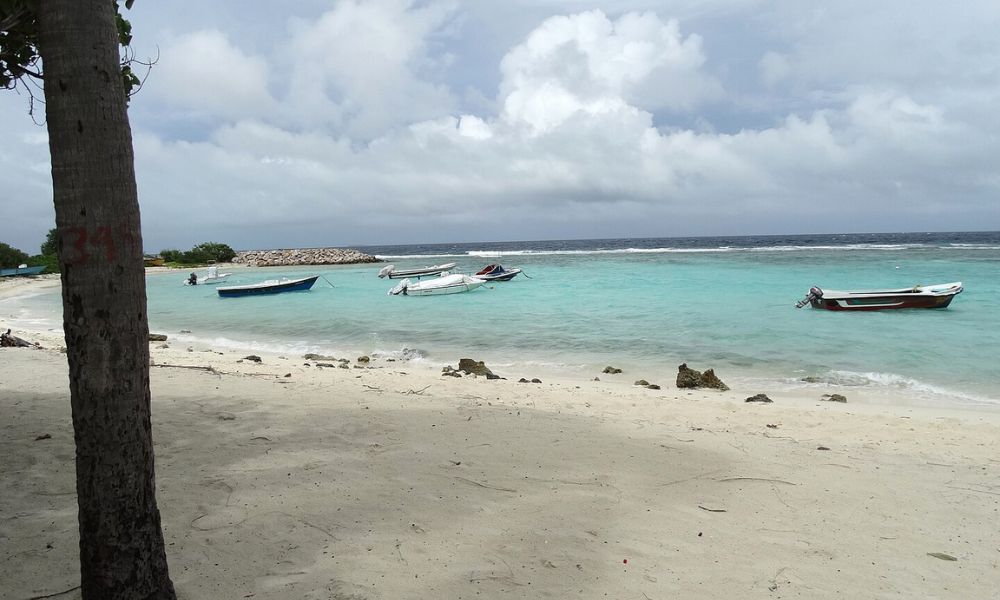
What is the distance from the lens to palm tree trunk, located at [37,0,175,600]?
2145mm

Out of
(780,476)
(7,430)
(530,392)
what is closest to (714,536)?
(780,476)

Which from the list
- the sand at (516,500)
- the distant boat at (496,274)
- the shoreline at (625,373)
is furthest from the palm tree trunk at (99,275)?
the distant boat at (496,274)

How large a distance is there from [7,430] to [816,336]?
15925 millimetres

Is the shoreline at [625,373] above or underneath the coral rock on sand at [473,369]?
underneath

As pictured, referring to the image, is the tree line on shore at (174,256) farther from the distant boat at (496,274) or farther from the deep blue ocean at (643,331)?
the distant boat at (496,274)

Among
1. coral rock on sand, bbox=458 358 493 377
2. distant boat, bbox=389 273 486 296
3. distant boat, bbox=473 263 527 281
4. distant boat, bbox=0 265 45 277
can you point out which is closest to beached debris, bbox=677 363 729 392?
coral rock on sand, bbox=458 358 493 377

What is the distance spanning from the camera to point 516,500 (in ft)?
13.9

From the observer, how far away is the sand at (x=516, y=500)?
125 inches

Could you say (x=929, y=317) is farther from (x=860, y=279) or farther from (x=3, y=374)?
(x=3, y=374)

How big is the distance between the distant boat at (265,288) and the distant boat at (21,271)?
68.5ft

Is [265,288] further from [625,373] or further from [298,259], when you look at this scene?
[298,259]

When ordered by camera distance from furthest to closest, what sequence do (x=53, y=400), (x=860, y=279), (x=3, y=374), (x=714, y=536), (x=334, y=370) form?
(x=860, y=279) → (x=334, y=370) → (x=3, y=374) → (x=53, y=400) → (x=714, y=536)

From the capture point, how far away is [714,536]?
12.4 feet

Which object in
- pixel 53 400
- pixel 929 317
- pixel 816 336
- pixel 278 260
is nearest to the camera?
pixel 53 400
